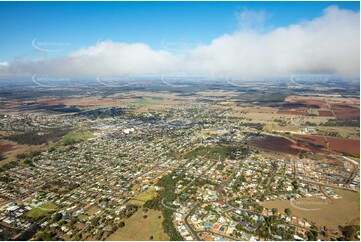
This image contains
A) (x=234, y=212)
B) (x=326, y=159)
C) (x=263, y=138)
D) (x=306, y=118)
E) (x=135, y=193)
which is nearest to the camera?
(x=234, y=212)

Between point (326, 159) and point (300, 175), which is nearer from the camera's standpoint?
point (300, 175)

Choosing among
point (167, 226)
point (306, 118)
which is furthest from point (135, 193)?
point (306, 118)

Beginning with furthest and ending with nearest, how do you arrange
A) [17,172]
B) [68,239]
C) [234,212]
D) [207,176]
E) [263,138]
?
[263,138] < [17,172] < [207,176] < [234,212] < [68,239]

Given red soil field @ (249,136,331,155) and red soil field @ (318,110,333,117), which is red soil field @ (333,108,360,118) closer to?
red soil field @ (318,110,333,117)

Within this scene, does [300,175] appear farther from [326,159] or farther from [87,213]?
[87,213]

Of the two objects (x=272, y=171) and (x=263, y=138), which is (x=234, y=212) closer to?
(x=272, y=171)

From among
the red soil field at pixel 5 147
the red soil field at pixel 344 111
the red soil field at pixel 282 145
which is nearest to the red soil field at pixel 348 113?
the red soil field at pixel 344 111
